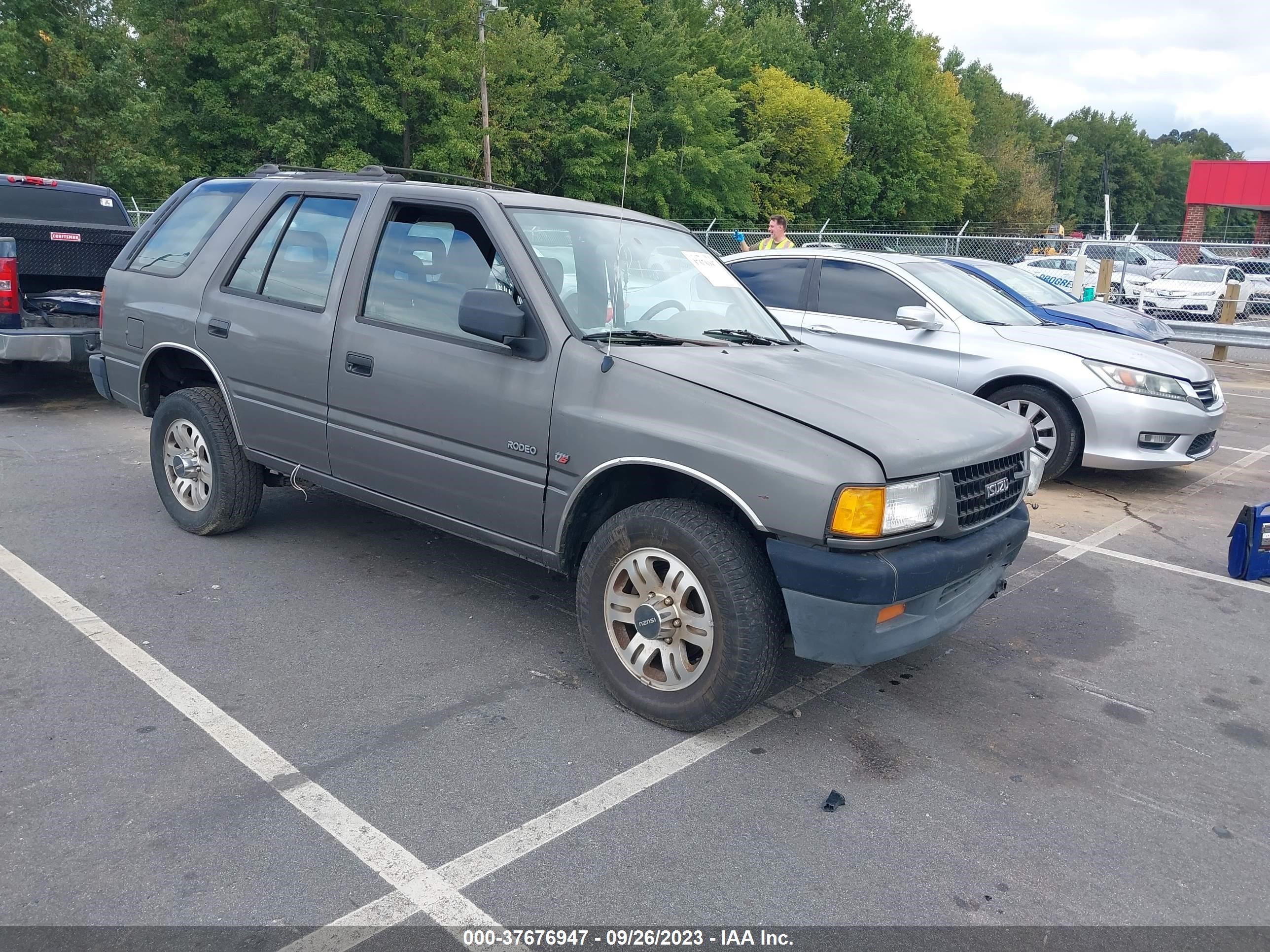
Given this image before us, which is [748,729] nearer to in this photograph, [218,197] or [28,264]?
[218,197]

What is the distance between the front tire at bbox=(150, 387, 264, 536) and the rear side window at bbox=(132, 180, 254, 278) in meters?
0.72

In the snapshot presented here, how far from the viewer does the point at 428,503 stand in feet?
14.0

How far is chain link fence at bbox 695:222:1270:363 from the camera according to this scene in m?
16.9

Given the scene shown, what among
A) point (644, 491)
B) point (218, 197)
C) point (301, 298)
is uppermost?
point (218, 197)

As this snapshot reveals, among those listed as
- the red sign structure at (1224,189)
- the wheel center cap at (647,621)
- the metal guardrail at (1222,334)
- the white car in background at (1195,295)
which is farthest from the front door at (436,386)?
the red sign structure at (1224,189)

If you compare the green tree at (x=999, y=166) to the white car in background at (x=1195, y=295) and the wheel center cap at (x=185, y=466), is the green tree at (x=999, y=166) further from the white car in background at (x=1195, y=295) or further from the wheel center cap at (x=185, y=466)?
the wheel center cap at (x=185, y=466)

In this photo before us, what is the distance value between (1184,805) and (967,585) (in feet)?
3.21

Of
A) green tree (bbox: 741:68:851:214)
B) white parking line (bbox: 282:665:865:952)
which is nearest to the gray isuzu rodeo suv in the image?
white parking line (bbox: 282:665:865:952)

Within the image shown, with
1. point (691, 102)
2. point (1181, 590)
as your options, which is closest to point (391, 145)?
point (691, 102)

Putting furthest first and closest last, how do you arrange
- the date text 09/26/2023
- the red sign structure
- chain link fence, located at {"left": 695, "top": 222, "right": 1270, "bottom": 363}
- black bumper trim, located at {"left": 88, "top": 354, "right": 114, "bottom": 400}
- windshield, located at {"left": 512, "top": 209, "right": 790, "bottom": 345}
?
the red sign structure → chain link fence, located at {"left": 695, "top": 222, "right": 1270, "bottom": 363} → black bumper trim, located at {"left": 88, "top": 354, "right": 114, "bottom": 400} → windshield, located at {"left": 512, "top": 209, "right": 790, "bottom": 345} → the date text 09/26/2023

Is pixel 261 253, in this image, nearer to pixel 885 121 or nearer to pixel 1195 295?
pixel 1195 295

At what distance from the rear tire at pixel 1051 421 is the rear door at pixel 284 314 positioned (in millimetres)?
5017

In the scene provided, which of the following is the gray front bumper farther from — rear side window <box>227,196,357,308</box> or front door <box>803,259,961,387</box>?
front door <box>803,259,961,387</box>

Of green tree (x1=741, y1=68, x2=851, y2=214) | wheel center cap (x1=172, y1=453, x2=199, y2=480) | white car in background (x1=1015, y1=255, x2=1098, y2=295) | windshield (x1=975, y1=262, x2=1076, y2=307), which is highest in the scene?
green tree (x1=741, y1=68, x2=851, y2=214)
